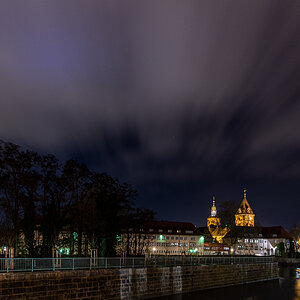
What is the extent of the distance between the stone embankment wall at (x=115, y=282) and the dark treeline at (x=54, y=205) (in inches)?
582

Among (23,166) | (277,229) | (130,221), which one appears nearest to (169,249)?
(277,229)

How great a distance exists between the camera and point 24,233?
48.2 m

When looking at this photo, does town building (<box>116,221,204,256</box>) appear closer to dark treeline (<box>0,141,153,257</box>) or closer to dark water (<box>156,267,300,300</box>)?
dark treeline (<box>0,141,153,257</box>)

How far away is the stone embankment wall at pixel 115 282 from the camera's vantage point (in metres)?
24.9

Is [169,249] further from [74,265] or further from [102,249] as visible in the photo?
[74,265]

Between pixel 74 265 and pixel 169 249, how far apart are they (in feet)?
370

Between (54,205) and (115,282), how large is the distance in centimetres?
2366

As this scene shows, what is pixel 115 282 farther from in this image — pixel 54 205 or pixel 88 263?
pixel 54 205

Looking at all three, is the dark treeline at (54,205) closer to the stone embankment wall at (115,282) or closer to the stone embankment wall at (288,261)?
the stone embankment wall at (115,282)

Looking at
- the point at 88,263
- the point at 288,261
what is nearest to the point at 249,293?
the point at 88,263

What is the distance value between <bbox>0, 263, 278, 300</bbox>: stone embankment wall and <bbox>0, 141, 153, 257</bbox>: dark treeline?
14.8 meters

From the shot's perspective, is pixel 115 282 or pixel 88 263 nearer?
pixel 115 282

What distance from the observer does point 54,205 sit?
5228 cm

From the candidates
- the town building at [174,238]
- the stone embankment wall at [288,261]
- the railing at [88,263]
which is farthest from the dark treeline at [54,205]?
the town building at [174,238]
